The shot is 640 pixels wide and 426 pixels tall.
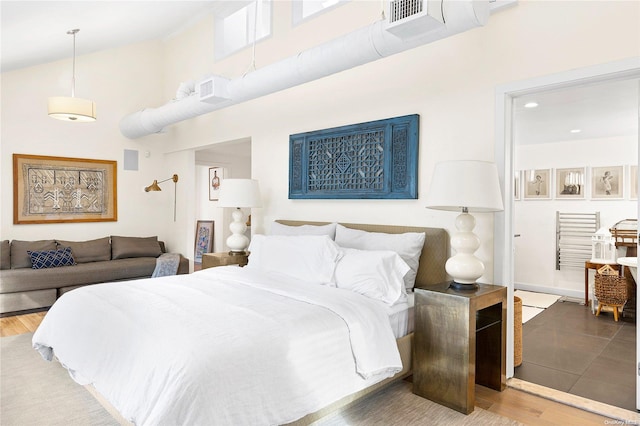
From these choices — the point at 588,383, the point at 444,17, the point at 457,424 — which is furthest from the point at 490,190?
the point at 588,383

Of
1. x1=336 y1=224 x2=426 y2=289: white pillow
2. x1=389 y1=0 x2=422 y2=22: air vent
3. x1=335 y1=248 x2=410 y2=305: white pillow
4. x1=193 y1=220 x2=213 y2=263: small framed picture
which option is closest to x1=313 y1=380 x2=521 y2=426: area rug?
x1=335 y1=248 x2=410 y2=305: white pillow

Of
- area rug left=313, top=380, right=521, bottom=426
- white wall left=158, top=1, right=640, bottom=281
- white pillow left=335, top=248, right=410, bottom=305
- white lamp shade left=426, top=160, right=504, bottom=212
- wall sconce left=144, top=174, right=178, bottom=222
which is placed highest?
white wall left=158, top=1, right=640, bottom=281

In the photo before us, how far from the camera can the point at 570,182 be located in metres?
6.01

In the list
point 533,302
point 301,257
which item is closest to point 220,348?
point 301,257

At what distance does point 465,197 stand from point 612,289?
3.12m

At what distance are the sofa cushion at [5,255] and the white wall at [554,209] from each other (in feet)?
23.0

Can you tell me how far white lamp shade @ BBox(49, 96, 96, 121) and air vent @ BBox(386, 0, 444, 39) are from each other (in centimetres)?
364

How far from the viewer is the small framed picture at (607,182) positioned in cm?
557

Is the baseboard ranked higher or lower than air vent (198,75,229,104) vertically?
lower

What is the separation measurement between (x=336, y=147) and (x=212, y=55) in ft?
9.11

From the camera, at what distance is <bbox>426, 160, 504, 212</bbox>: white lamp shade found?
2566 millimetres

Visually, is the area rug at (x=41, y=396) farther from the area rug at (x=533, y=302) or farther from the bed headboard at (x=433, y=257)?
the area rug at (x=533, y=302)

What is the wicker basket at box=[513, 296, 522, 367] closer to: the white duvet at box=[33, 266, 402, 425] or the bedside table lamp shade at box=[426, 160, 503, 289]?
the bedside table lamp shade at box=[426, 160, 503, 289]

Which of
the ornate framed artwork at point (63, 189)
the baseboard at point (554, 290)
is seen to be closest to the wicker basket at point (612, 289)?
the baseboard at point (554, 290)
